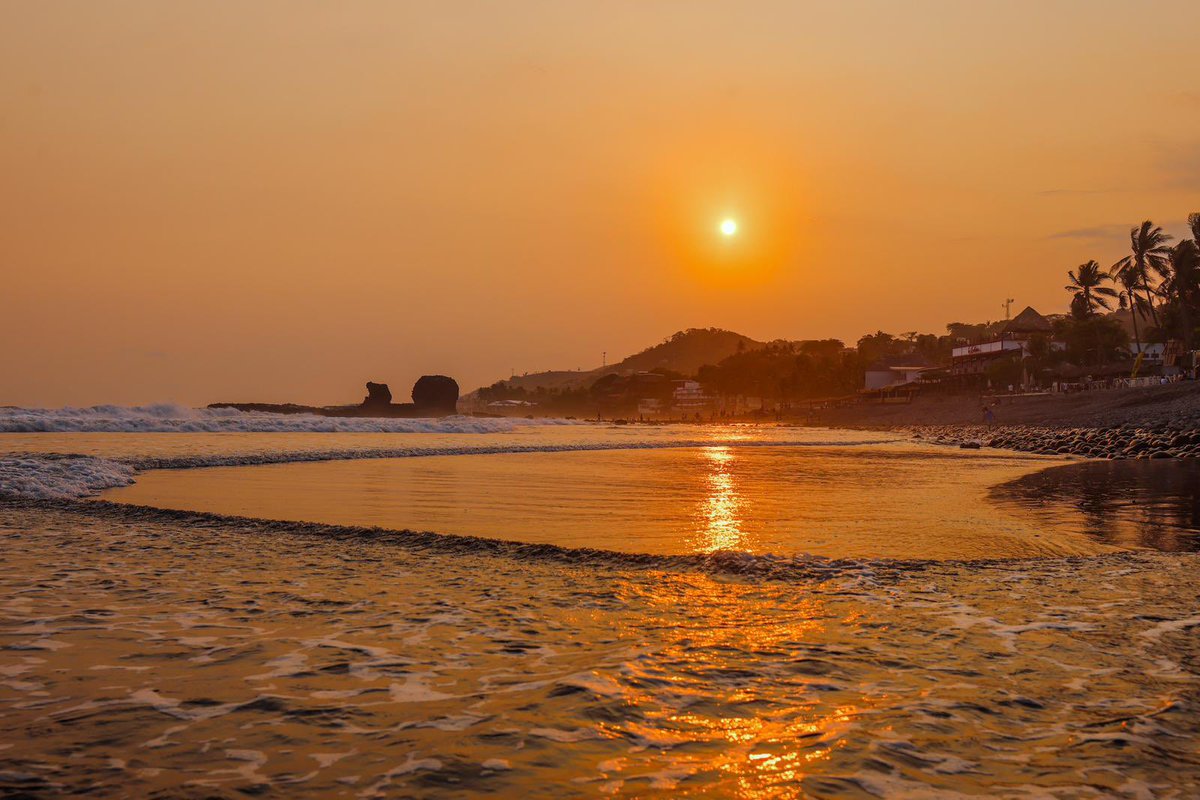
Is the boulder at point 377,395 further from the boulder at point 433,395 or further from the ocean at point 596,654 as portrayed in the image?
the ocean at point 596,654

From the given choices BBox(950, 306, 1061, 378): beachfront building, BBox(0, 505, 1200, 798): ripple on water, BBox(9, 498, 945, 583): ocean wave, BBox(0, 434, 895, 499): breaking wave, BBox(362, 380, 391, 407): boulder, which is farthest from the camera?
BBox(362, 380, 391, 407): boulder

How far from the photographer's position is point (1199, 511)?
1460cm

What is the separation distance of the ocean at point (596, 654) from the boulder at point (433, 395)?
16156 centimetres

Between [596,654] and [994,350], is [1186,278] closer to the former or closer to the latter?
[994,350]

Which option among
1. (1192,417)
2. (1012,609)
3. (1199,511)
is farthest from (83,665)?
(1192,417)

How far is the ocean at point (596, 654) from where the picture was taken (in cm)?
411

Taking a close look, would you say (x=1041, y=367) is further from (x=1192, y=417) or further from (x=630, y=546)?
(x=630, y=546)

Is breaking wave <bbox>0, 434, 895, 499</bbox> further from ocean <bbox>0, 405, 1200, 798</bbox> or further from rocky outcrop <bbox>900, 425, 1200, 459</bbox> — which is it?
rocky outcrop <bbox>900, 425, 1200, 459</bbox>

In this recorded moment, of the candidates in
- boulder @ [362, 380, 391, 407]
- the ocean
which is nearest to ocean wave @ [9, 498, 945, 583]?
the ocean

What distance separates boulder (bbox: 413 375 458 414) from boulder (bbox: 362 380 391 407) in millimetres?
8598

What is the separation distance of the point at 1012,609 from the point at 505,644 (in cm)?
450

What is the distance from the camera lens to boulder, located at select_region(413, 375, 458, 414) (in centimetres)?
17350

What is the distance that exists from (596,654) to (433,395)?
17180 centimetres

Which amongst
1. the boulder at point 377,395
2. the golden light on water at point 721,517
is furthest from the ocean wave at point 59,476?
the boulder at point 377,395
